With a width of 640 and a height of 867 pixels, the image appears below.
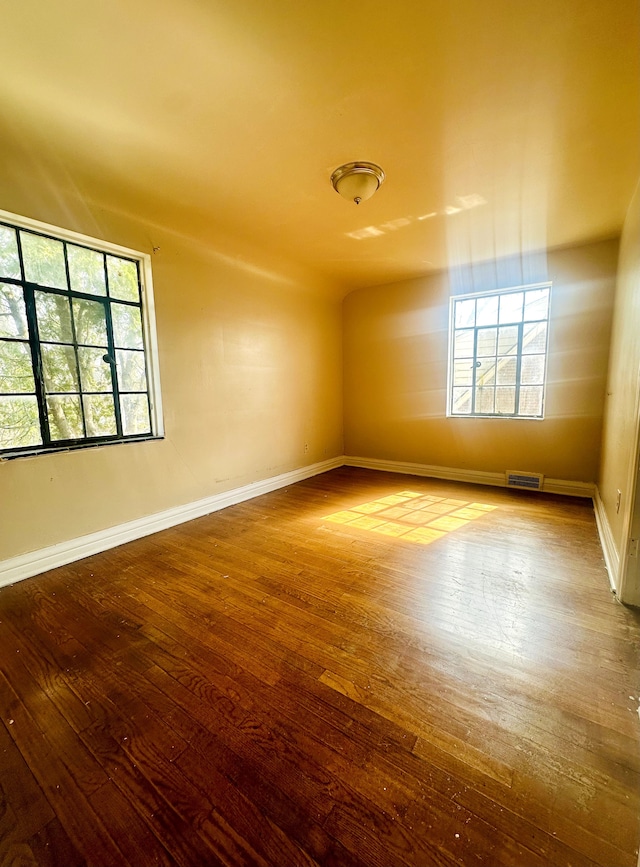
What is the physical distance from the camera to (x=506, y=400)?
4059 millimetres

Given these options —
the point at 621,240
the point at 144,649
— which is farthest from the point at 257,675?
the point at 621,240

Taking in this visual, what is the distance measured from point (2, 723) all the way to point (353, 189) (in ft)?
10.6

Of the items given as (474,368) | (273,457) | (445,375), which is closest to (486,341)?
(474,368)

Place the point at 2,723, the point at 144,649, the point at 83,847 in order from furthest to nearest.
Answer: the point at 144,649, the point at 2,723, the point at 83,847

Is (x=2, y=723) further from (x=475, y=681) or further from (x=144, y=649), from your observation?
(x=475, y=681)

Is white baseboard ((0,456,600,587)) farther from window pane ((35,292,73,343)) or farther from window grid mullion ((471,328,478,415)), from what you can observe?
window pane ((35,292,73,343))

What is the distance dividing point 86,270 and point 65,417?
3.58ft

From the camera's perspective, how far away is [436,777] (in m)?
1.03

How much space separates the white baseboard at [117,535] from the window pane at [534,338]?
3271mm

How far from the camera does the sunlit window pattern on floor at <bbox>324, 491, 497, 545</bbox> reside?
9.30 feet

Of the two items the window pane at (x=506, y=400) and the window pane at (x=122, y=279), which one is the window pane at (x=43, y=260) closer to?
the window pane at (x=122, y=279)

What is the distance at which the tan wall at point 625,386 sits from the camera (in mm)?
1920

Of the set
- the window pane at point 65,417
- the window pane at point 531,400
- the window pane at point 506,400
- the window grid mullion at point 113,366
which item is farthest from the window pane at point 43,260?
the window pane at point 531,400

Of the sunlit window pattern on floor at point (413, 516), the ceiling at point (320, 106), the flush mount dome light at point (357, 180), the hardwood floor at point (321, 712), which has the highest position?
the ceiling at point (320, 106)
